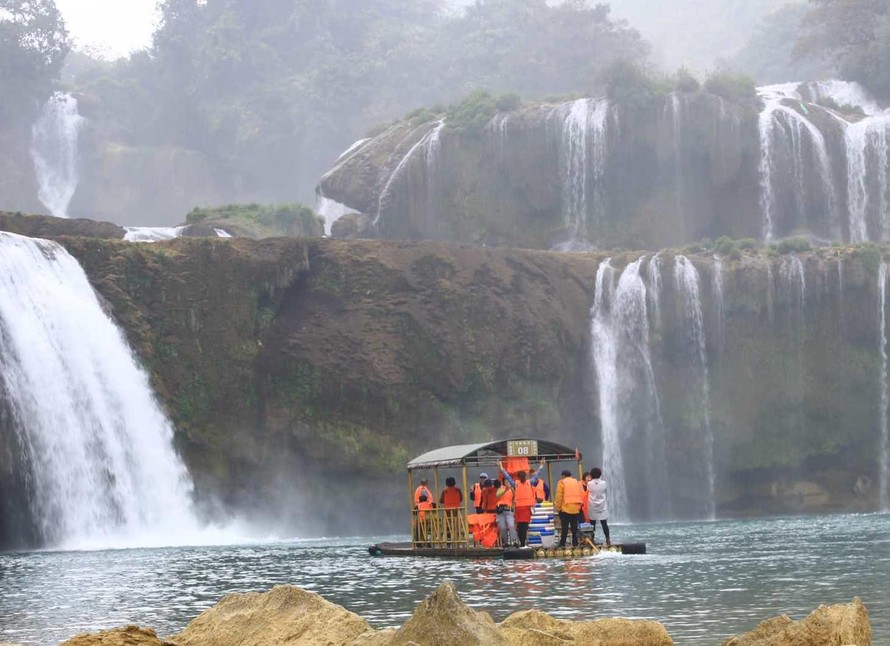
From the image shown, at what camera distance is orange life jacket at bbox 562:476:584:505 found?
2533 centimetres

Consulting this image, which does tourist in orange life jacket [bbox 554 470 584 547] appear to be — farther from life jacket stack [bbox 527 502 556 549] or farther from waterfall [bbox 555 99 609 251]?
waterfall [bbox 555 99 609 251]

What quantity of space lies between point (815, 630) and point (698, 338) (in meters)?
38.0

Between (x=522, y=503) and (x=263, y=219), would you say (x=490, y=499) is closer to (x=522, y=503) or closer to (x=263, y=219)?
(x=522, y=503)

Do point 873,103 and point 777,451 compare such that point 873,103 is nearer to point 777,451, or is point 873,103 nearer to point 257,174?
point 777,451

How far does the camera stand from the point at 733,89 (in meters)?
57.3

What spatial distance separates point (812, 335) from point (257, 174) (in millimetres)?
58361

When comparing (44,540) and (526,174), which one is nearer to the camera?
(44,540)

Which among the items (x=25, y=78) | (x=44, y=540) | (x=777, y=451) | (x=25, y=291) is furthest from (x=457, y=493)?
(x=25, y=78)

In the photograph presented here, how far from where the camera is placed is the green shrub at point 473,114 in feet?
192

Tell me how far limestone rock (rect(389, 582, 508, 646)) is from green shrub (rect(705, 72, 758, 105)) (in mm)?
48991

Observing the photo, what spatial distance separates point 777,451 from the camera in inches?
1897

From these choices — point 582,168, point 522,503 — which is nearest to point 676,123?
point 582,168

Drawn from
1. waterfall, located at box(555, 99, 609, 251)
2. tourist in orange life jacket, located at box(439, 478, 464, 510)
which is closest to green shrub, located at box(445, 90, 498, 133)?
waterfall, located at box(555, 99, 609, 251)

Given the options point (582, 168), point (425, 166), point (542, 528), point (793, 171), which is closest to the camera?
point (542, 528)
